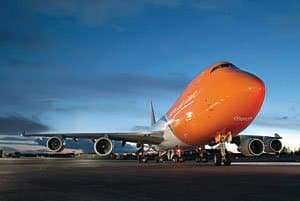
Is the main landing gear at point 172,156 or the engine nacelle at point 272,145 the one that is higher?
the engine nacelle at point 272,145

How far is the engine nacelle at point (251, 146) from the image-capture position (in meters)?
33.4

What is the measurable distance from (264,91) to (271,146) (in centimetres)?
1085

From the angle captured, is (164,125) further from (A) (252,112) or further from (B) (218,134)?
(A) (252,112)

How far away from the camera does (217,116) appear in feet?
87.5

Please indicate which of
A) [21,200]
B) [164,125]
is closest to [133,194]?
[21,200]

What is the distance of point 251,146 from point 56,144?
17.3m

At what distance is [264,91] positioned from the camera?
25.7 m

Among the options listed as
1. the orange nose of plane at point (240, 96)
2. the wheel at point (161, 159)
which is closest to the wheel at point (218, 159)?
the orange nose of plane at point (240, 96)

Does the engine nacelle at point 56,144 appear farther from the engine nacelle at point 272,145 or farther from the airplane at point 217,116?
the engine nacelle at point 272,145

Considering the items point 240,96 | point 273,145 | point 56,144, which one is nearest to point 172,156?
point 273,145

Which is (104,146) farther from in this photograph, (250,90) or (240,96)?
(250,90)

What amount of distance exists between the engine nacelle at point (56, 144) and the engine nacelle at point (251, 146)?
1606 cm

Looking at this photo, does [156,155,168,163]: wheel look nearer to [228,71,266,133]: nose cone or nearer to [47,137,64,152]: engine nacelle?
[47,137,64,152]: engine nacelle

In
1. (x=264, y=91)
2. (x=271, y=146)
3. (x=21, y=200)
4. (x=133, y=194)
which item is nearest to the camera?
(x=21, y=200)
